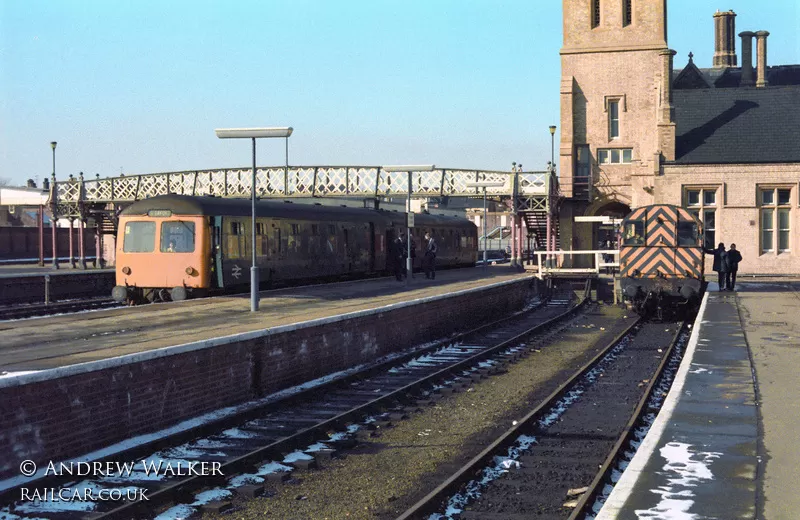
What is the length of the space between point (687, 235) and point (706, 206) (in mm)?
11777

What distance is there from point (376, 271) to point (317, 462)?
25533 mm

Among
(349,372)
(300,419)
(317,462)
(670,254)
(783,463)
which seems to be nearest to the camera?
(783,463)

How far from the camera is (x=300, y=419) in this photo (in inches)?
500

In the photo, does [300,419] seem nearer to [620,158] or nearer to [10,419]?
[10,419]

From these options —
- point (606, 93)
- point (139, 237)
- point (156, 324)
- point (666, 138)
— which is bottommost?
point (156, 324)

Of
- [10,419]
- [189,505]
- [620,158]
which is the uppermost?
[620,158]

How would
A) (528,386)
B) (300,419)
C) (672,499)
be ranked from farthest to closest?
(528,386) → (300,419) → (672,499)

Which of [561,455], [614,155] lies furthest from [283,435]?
[614,155]

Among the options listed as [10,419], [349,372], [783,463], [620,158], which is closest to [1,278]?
[349,372]

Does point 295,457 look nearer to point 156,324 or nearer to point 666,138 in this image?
point 156,324

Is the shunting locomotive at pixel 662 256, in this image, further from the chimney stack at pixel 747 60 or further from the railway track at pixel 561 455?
the chimney stack at pixel 747 60

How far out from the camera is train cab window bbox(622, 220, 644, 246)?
2723 cm

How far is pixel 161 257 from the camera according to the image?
23.6 m

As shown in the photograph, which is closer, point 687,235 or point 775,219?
point 687,235
